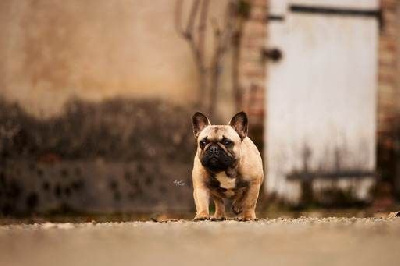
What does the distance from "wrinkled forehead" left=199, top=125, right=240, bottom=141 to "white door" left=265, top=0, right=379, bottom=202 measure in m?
2.92

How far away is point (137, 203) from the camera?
828cm

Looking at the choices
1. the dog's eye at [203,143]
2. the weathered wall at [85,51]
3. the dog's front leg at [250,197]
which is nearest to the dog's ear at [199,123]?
the dog's eye at [203,143]

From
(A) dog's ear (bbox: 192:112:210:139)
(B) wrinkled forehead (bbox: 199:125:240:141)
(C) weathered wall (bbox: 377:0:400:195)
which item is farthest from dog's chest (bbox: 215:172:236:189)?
(C) weathered wall (bbox: 377:0:400:195)

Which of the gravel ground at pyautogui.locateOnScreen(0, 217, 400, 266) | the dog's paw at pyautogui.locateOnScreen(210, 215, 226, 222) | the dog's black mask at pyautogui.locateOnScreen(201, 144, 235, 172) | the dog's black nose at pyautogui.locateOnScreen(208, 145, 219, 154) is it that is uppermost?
the dog's black nose at pyautogui.locateOnScreen(208, 145, 219, 154)

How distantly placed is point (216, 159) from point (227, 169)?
14 cm

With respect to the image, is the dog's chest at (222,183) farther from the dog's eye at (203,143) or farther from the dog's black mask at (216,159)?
the dog's eye at (203,143)

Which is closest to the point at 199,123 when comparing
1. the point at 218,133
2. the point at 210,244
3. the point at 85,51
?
the point at 218,133

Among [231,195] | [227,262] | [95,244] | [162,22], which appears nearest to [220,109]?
[162,22]

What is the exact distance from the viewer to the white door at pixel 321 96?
8.72 meters

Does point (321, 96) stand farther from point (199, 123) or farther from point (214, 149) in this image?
point (214, 149)

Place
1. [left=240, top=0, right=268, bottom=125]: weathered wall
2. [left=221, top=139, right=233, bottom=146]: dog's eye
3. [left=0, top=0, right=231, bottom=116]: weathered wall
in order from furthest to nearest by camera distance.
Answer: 1. [left=240, top=0, right=268, bottom=125]: weathered wall
2. [left=0, top=0, right=231, bottom=116]: weathered wall
3. [left=221, top=139, right=233, bottom=146]: dog's eye

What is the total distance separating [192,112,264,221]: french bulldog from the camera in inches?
Answer: 221

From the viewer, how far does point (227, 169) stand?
18.5 feet

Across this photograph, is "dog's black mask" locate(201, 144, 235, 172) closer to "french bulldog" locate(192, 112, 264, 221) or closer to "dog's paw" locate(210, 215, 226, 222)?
"french bulldog" locate(192, 112, 264, 221)
